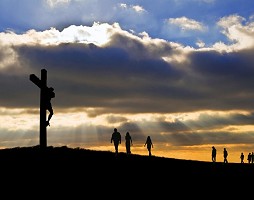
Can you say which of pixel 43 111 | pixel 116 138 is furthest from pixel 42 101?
pixel 116 138

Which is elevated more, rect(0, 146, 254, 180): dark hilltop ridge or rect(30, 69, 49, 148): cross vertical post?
rect(30, 69, 49, 148): cross vertical post

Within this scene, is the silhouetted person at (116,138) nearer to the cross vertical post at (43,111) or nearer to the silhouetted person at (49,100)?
the silhouetted person at (49,100)

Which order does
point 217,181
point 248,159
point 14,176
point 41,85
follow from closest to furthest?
1. point 14,176
2. point 41,85
3. point 217,181
4. point 248,159

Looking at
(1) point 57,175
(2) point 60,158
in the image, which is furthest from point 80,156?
(1) point 57,175

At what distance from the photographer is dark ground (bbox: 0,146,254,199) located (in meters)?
18.2

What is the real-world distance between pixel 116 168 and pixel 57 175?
5116 millimetres

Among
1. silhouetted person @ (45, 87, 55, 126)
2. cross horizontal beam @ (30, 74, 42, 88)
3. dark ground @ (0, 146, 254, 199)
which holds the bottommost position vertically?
dark ground @ (0, 146, 254, 199)

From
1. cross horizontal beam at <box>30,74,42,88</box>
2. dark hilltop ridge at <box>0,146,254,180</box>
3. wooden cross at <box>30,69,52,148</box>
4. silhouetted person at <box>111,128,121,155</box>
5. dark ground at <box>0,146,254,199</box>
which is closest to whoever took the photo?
dark ground at <box>0,146,254,199</box>

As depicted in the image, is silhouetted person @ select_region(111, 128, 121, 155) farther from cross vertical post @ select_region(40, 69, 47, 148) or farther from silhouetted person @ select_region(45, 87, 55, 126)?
cross vertical post @ select_region(40, 69, 47, 148)

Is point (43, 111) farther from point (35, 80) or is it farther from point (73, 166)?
point (73, 166)

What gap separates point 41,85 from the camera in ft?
73.2

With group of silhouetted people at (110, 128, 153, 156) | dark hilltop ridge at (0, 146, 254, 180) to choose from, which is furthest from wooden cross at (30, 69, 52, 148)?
group of silhouetted people at (110, 128, 153, 156)

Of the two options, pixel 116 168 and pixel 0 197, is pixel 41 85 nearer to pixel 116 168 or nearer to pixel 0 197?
pixel 116 168

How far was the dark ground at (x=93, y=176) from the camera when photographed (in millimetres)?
18234
